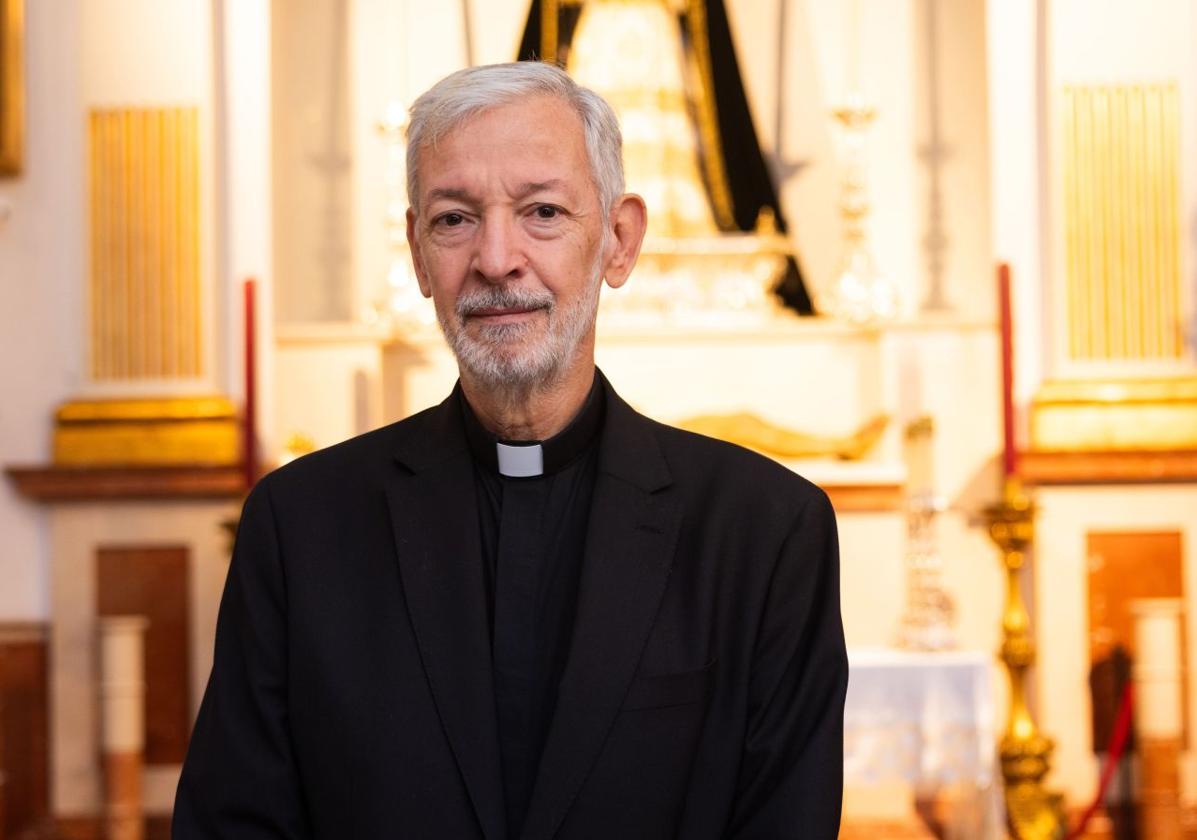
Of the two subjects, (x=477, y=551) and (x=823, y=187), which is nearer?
(x=477, y=551)

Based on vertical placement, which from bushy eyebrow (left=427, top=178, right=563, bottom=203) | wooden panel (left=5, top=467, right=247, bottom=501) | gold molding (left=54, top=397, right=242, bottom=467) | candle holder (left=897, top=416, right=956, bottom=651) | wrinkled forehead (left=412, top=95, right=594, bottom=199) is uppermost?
wrinkled forehead (left=412, top=95, right=594, bottom=199)

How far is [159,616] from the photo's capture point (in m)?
5.80

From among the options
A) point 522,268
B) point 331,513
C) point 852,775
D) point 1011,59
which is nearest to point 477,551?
point 331,513

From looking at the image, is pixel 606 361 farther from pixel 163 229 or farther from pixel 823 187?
pixel 163 229

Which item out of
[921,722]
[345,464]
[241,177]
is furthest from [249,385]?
[345,464]

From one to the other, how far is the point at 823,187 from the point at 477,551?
4.50m

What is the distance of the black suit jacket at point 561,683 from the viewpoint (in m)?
2.08

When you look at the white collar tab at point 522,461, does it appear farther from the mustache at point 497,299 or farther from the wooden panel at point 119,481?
the wooden panel at point 119,481

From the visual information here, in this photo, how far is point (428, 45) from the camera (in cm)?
657

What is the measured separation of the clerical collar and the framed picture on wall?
3.99m

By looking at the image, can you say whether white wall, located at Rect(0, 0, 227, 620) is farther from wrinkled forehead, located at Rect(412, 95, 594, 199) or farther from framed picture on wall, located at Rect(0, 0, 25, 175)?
wrinkled forehead, located at Rect(412, 95, 594, 199)

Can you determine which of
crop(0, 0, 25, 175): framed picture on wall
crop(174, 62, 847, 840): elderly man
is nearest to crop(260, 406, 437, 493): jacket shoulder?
crop(174, 62, 847, 840): elderly man

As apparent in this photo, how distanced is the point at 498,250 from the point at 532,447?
313 mm

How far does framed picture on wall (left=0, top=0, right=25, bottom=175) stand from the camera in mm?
5859
